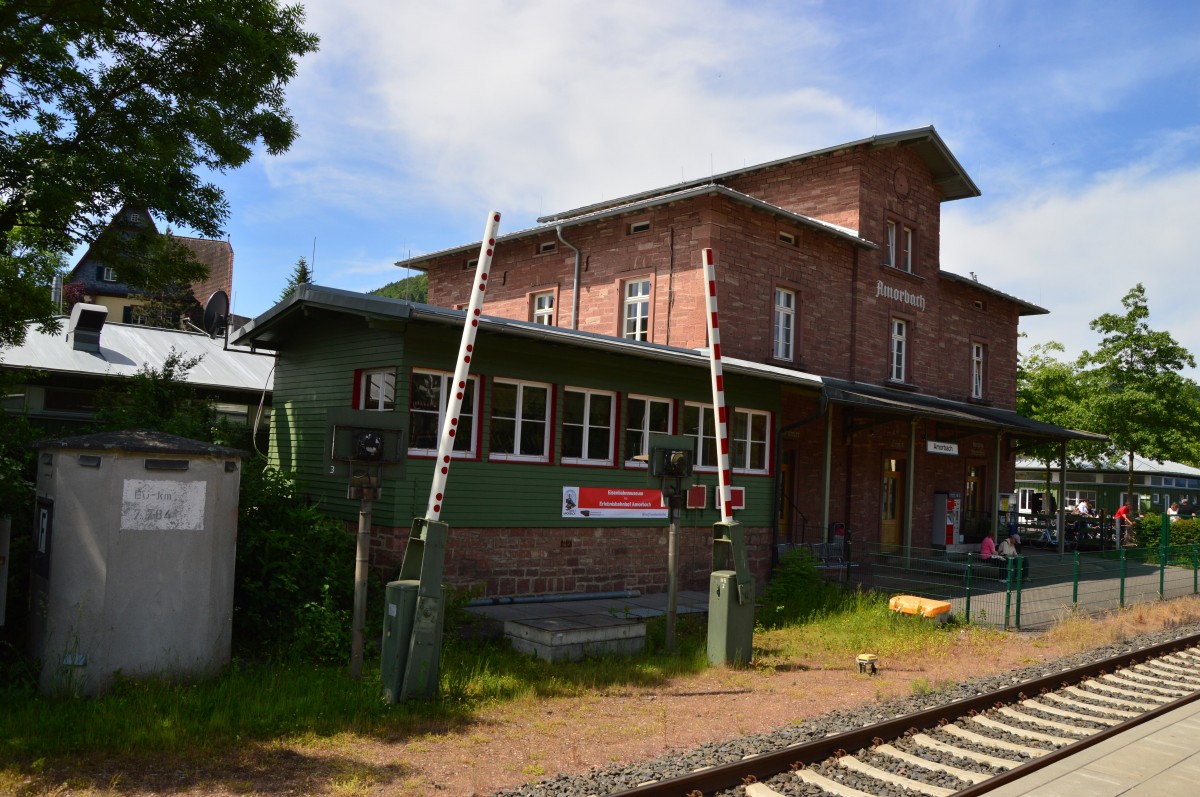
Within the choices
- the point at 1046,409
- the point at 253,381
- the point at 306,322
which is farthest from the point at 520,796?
the point at 1046,409

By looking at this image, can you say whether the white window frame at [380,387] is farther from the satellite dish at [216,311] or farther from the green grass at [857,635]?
the satellite dish at [216,311]

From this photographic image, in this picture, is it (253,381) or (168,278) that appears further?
(253,381)

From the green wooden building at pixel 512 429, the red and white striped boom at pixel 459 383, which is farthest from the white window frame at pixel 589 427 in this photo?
the red and white striped boom at pixel 459 383

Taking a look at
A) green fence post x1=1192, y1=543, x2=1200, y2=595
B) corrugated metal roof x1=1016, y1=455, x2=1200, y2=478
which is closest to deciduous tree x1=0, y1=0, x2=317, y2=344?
green fence post x1=1192, y1=543, x2=1200, y2=595

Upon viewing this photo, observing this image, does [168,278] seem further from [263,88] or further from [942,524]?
[942,524]

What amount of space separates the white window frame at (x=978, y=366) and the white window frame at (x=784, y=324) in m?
9.39

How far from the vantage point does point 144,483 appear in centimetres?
777

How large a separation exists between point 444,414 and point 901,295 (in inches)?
599

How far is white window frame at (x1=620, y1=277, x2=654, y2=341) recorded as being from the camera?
65.6 feet

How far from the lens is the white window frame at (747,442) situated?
1602 centimetres

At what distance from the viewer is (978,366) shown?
90.1ft

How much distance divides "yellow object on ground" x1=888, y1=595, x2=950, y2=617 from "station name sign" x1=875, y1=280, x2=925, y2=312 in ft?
35.0

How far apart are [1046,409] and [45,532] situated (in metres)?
33.9

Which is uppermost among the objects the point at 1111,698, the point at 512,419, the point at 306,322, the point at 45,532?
the point at 306,322
